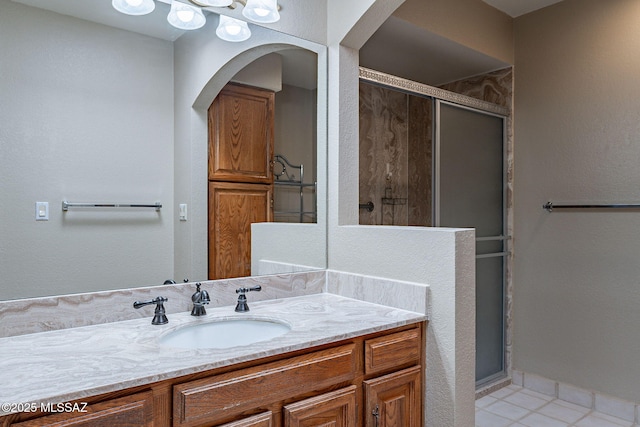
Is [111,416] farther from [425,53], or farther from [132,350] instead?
[425,53]

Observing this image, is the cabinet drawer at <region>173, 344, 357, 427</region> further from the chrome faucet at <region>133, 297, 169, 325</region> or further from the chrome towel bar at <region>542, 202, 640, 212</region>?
the chrome towel bar at <region>542, 202, 640, 212</region>

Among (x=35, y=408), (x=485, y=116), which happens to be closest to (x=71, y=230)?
(x=35, y=408)

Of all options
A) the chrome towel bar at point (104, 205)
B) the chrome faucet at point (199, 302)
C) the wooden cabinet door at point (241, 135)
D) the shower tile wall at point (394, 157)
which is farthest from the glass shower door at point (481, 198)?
the chrome towel bar at point (104, 205)

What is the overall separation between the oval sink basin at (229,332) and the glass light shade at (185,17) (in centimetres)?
117

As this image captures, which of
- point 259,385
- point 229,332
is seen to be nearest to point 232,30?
point 229,332

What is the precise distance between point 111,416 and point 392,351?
3.08ft

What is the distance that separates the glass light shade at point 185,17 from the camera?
1.69 meters

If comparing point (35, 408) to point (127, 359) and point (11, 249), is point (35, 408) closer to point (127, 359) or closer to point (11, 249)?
point (127, 359)

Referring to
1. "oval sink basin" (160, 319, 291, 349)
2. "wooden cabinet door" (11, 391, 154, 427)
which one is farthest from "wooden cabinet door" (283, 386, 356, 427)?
"wooden cabinet door" (11, 391, 154, 427)

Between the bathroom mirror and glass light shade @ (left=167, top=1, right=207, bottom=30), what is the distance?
0.09ft

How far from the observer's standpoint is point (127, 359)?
1.14 metres

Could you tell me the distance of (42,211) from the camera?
1.45 m

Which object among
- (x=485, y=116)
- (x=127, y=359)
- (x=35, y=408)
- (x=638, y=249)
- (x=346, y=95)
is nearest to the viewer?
(x=35, y=408)

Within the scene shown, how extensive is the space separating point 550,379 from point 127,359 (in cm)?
277
